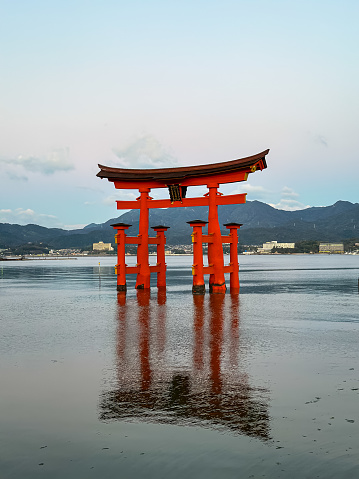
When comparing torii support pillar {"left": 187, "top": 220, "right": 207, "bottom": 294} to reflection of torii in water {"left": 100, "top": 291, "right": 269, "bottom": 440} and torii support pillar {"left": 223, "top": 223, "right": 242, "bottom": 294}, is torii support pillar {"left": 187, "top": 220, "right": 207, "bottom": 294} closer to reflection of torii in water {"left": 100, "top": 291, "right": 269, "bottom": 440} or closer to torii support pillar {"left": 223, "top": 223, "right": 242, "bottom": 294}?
torii support pillar {"left": 223, "top": 223, "right": 242, "bottom": 294}

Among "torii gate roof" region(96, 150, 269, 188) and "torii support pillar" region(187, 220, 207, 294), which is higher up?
"torii gate roof" region(96, 150, 269, 188)

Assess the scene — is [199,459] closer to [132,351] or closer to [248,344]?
[132,351]

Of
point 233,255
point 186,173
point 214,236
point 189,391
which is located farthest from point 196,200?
point 189,391

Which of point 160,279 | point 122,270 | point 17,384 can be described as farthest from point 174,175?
point 17,384

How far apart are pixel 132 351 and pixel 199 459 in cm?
700

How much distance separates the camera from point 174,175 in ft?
94.2

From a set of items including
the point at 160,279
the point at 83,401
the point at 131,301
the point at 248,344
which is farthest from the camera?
the point at 160,279

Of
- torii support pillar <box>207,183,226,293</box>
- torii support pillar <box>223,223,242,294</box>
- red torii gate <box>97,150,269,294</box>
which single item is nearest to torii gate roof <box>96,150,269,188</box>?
red torii gate <box>97,150,269,294</box>

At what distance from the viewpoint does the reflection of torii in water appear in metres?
7.23

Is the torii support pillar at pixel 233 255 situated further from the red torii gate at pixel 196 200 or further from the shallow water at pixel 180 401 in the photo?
the shallow water at pixel 180 401

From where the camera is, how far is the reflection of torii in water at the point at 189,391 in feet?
23.7

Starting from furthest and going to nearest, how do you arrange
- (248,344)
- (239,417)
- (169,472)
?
(248,344)
(239,417)
(169,472)

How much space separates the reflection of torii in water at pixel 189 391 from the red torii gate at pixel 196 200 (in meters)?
13.5

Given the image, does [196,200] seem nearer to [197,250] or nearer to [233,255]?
[197,250]
